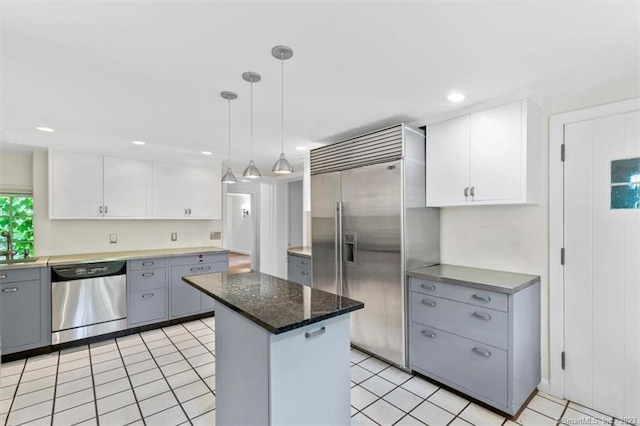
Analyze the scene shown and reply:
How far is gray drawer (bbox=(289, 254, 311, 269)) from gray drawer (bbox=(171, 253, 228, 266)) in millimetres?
976

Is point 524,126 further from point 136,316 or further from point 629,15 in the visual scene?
point 136,316

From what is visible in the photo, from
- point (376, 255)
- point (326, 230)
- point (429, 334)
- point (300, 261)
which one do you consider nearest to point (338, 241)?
point (326, 230)

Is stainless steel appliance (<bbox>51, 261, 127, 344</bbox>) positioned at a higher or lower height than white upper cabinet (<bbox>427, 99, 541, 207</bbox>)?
lower

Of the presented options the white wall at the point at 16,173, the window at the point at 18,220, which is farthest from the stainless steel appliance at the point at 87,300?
the white wall at the point at 16,173

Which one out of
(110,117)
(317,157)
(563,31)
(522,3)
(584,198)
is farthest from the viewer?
(317,157)

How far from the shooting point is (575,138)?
7.57 feet

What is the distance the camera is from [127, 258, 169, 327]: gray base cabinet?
3621 mm

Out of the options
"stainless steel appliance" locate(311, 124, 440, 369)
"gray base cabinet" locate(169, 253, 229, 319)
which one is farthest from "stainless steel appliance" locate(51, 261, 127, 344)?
"stainless steel appliance" locate(311, 124, 440, 369)

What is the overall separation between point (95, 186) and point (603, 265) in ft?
16.7

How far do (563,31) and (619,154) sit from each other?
1.14 meters

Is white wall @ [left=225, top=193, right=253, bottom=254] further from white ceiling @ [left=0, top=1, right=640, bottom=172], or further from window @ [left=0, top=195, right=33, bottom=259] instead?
white ceiling @ [left=0, top=1, right=640, bottom=172]

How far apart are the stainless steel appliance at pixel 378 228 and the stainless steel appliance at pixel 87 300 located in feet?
7.96

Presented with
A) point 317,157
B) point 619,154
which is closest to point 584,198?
point 619,154

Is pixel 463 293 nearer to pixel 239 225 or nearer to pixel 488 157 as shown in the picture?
pixel 488 157
